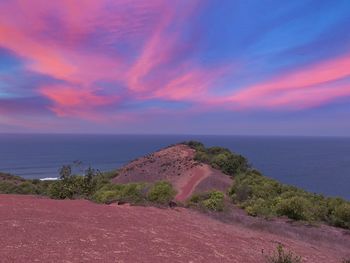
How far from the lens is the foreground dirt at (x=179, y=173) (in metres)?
48.9

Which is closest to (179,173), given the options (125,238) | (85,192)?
(85,192)

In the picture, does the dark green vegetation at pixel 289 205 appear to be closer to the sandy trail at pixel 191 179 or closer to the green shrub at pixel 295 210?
the green shrub at pixel 295 210

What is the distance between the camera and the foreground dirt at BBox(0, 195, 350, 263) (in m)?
9.65

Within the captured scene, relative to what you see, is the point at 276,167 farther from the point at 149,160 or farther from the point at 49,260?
the point at 49,260

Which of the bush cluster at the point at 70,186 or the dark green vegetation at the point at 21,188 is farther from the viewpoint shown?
the dark green vegetation at the point at 21,188

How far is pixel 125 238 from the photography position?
11703 millimetres

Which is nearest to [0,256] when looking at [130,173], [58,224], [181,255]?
[58,224]

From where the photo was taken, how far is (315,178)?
13688 centimetres

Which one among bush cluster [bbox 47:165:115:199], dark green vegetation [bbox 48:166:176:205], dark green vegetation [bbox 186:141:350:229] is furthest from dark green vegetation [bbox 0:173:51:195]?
dark green vegetation [bbox 186:141:350:229]

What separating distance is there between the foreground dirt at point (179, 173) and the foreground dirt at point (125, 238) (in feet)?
91.6

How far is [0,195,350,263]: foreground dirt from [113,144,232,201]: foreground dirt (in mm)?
27931

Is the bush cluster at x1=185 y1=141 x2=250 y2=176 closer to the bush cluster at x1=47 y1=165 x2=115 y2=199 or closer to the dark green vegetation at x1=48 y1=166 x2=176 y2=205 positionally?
the dark green vegetation at x1=48 y1=166 x2=176 y2=205

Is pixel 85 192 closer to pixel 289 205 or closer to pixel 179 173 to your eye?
pixel 289 205

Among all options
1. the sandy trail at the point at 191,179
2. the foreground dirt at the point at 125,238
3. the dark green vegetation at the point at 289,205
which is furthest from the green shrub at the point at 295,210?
the sandy trail at the point at 191,179
